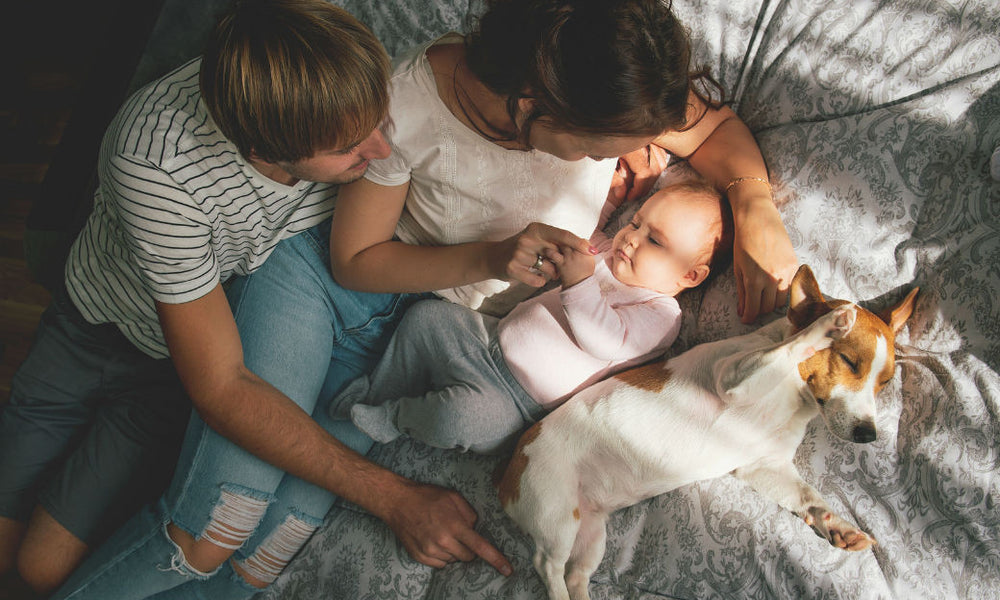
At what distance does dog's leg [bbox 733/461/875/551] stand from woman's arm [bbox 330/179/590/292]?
0.53m

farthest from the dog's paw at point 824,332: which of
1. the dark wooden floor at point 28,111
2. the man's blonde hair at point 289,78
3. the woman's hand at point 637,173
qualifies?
the dark wooden floor at point 28,111

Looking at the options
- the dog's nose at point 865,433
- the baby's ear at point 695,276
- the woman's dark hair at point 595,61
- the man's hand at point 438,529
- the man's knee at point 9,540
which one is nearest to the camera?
the woman's dark hair at point 595,61

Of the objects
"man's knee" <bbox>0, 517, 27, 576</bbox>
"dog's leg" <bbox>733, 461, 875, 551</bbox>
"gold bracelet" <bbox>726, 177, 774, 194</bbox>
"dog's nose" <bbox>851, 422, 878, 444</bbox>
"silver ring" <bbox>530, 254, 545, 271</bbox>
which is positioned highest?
"gold bracelet" <bbox>726, 177, 774, 194</bbox>

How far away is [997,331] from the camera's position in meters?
0.95

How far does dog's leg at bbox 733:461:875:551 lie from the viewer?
1.02 metres

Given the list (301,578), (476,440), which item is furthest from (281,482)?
(476,440)

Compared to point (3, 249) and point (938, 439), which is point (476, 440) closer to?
point (938, 439)

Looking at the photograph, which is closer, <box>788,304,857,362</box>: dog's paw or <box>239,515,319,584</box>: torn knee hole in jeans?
<box>788,304,857,362</box>: dog's paw

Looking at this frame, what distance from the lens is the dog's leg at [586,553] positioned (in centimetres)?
115

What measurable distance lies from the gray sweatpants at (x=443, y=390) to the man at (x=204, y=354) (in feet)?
0.33

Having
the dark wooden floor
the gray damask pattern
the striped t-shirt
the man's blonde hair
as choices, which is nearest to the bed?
the gray damask pattern

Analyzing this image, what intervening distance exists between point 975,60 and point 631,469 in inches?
37.9

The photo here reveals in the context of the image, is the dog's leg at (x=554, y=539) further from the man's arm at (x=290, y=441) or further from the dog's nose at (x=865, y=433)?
the dog's nose at (x=865, y=433)

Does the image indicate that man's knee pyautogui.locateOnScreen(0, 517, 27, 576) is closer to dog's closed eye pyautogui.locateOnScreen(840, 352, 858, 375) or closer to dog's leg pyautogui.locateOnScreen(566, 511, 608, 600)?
dog's leg pyautogui.locateOnScreen(566, 511, 608, 600)
